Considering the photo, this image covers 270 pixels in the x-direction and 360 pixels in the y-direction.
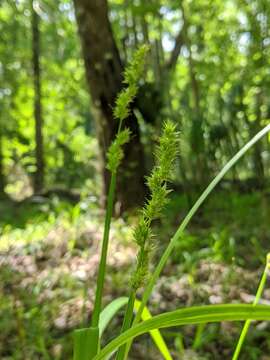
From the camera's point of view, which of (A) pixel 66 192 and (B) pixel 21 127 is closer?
(A) pixel 66 192

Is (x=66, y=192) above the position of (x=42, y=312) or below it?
above

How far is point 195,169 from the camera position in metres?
3.79

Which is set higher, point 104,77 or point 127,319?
point 104,77

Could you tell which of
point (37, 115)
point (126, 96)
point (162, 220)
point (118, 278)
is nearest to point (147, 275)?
point (126, 96)

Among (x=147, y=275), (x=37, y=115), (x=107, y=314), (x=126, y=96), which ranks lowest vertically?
(x=107, y=314)

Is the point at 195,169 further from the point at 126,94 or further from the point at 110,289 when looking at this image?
the point at 126,94

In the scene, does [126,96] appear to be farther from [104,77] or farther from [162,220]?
[104,77]

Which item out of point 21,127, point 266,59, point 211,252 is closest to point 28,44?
point 21,127

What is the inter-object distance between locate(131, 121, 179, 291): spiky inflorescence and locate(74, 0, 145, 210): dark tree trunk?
9.94ft

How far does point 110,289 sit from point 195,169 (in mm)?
1712

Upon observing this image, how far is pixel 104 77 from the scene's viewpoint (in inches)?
144

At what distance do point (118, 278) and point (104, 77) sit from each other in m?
1.83

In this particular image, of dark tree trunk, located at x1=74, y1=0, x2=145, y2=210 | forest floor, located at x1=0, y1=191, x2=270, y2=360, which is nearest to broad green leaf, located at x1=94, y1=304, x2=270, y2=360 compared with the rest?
forest floor, located at x1=0, y1=191, x2=270, y2=360

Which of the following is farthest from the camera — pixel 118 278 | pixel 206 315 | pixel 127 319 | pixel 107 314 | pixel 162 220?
pixel 162 220
